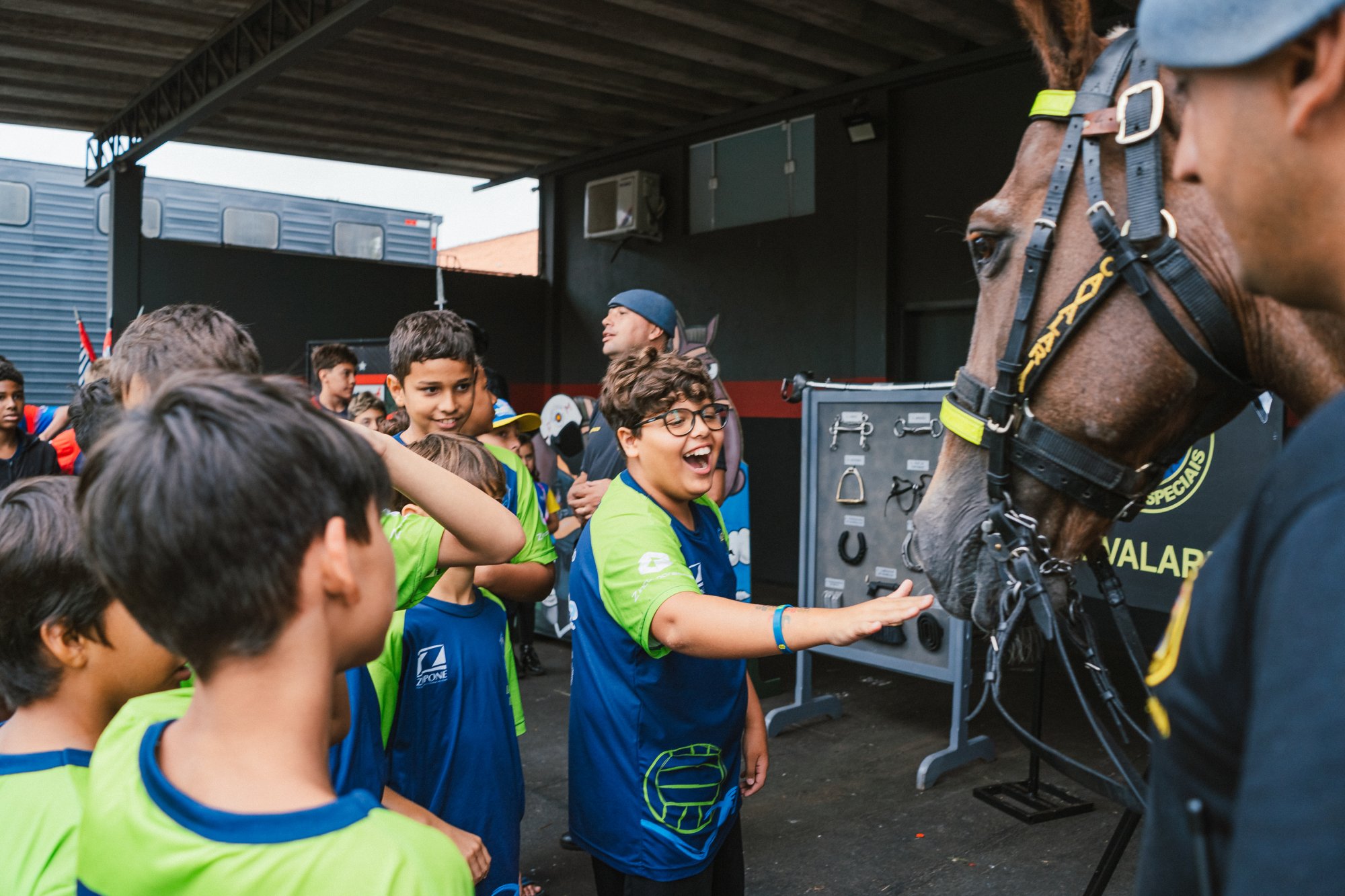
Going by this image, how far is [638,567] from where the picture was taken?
6.20 feet

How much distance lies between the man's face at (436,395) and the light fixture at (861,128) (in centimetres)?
634

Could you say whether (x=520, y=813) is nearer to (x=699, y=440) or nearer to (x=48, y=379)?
(x=699, y=440)

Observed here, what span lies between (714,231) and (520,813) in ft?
28.2

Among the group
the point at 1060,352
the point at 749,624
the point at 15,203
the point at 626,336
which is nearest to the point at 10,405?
the point at 626,336

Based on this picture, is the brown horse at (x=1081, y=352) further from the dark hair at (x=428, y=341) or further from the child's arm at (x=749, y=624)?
the dark hair at (x=428, y=341)

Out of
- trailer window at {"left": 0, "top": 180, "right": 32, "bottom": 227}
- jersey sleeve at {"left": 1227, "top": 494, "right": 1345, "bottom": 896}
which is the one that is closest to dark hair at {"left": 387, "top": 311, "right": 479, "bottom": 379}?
jersey sleeve at {"left": 1227, "top": 494, "right": 1345, "bottom": 896}

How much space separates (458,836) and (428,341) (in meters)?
1.63

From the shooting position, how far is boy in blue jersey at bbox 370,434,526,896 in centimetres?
202

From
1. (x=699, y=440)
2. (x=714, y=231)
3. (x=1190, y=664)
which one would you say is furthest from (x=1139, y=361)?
(x=714, y=231)

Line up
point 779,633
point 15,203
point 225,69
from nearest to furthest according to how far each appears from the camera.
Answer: point 779,633 < point 225,69 < point 15,203

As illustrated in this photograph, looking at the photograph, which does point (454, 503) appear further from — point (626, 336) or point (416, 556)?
point (626, 336)

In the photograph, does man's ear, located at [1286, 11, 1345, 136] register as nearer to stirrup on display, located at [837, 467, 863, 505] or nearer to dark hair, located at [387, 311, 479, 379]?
dark hair, located at [387, 311, 479, 379]

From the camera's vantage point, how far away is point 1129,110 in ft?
4.90

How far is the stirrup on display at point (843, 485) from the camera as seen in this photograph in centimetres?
479
